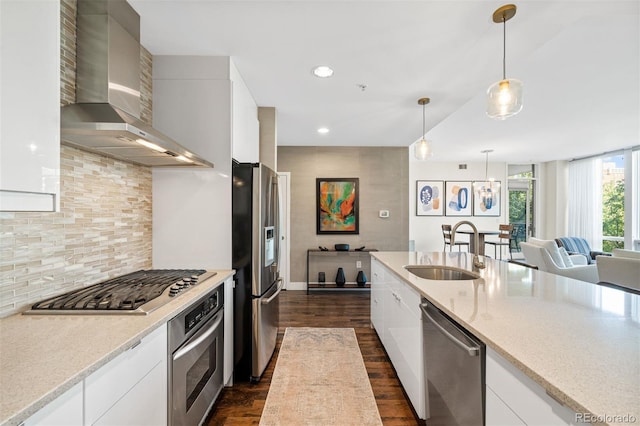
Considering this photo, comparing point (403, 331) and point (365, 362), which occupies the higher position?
point (403, 331)

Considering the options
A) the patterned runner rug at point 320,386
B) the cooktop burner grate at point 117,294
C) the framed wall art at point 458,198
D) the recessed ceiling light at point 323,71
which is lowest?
the patterned runner rug at point 320,386

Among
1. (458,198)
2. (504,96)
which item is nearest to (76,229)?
(504,96)

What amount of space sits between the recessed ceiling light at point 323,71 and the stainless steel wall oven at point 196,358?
6.05 feet

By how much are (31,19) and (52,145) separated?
0.39 metres

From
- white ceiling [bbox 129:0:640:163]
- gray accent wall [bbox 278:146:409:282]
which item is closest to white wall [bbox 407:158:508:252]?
gray accent wall [bbox 278:146:409:282]

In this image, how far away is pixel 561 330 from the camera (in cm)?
100

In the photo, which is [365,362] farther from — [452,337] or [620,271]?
[620,271]

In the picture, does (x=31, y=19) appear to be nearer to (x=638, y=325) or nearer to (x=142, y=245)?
(x=142, y=245)

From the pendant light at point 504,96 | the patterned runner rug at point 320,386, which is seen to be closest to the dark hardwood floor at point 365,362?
the patterned runner rug at point 320,386

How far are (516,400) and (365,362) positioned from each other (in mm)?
1771

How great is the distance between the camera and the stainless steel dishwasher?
1072mm

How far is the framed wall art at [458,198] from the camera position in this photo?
7.53m

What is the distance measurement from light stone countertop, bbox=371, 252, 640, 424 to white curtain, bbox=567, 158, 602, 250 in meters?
6.84

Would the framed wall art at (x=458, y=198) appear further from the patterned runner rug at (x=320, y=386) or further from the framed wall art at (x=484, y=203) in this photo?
the patterned runner rug at (x=320, y=386)
